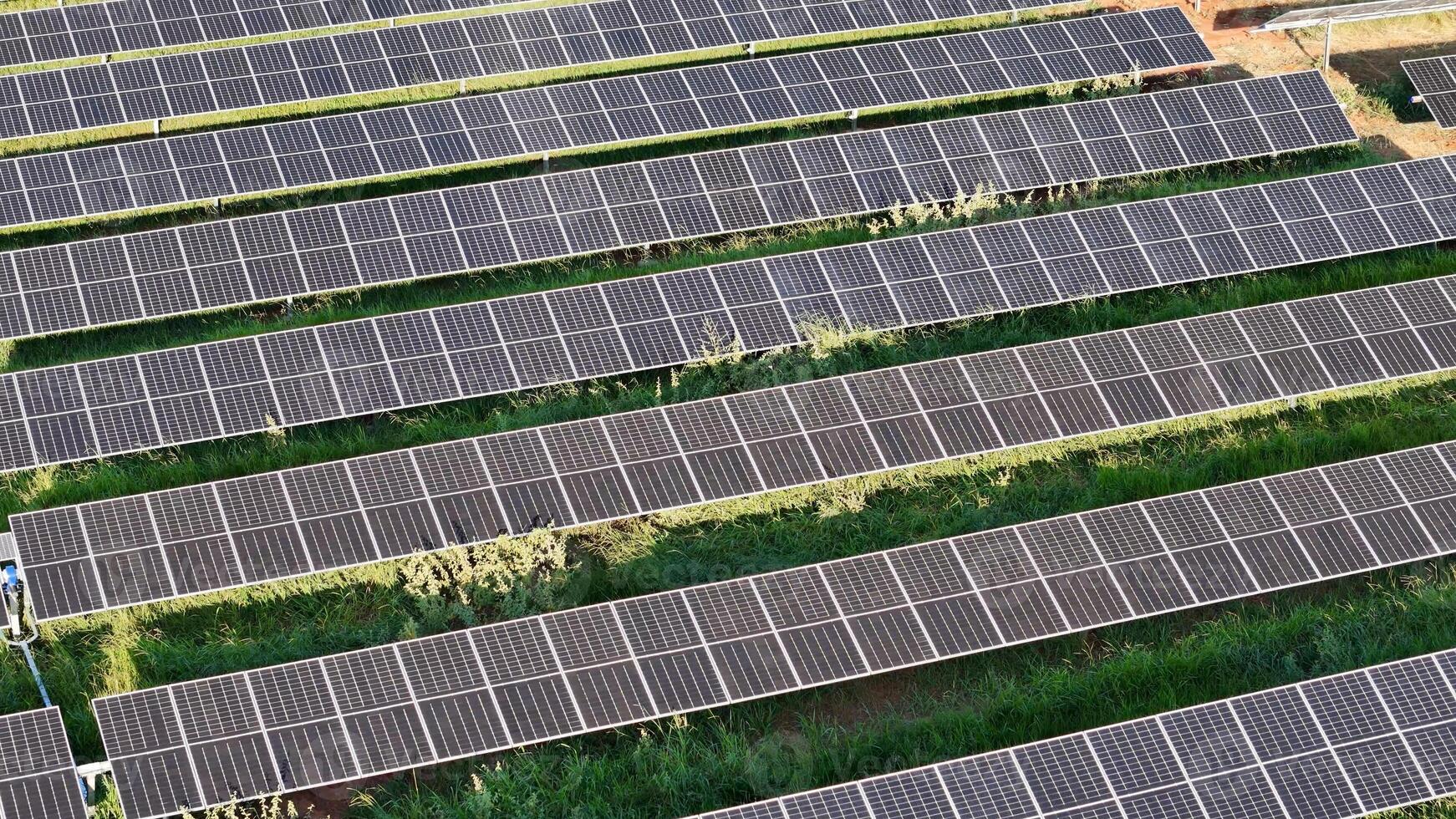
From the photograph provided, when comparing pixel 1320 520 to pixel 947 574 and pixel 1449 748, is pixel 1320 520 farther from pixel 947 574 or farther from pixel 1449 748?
pixel 947 574

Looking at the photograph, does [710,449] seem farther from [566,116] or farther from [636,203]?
[566,116]

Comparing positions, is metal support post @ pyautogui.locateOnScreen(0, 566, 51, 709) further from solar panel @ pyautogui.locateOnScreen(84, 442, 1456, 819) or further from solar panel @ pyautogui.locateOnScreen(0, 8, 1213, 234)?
solar panel @ pyautogui.locateOnScreen(0, 8, 1213, 234)

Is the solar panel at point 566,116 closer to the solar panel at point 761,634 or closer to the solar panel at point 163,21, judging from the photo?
the solar panel at point 163,21

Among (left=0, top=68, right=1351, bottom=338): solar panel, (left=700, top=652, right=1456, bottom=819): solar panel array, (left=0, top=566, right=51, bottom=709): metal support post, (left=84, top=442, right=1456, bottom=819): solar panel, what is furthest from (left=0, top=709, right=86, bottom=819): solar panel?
(left=700, top=652, right=1456, bottom=819): solar panel array

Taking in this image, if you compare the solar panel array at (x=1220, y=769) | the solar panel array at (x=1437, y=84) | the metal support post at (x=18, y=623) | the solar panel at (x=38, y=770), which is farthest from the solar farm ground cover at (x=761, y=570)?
the solar panel array at (x=1437, y=84)

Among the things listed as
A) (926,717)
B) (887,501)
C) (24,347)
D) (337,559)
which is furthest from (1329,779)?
(24,347)

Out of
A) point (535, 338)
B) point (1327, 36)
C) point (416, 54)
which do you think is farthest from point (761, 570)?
point (1327, 36)
